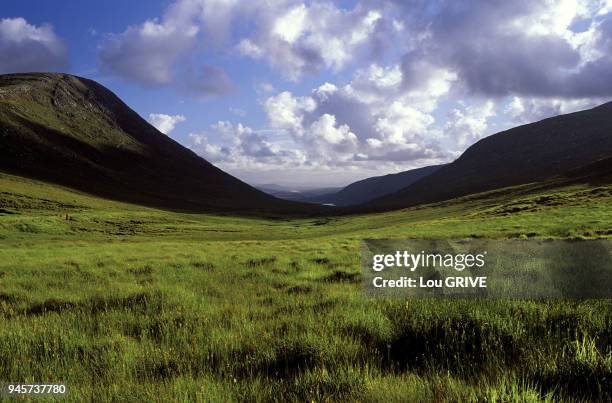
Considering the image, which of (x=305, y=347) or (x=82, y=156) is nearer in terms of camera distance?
(x=305, y=347)

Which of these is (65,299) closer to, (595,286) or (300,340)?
(300,340)

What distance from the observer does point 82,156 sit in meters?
157

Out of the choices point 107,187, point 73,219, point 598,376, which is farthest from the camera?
point 107,187

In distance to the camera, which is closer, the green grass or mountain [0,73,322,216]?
the green grass

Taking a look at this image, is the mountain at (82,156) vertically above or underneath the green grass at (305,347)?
above

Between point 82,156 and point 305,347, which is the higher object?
point 82,156

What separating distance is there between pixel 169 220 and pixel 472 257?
276 feet

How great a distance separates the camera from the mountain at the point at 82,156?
441ft

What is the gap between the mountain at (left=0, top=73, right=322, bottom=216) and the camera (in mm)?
134500

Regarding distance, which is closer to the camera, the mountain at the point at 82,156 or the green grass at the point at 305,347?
the green grass at the point at 305,347

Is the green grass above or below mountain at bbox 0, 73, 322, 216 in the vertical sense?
below

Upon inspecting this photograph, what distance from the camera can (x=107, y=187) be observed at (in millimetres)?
143375

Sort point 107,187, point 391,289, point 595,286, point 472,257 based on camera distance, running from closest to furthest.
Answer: point 595,286 < point 391,289 < point 472,257 < point 107,187

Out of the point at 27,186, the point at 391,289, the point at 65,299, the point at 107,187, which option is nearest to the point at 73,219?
the point at 27,186
